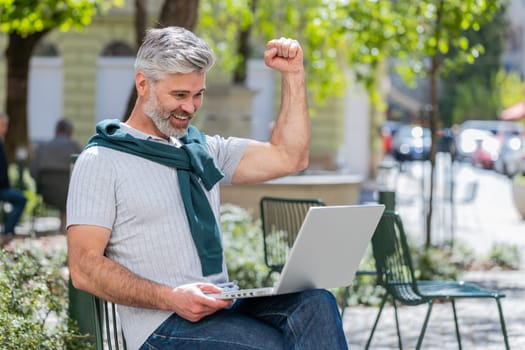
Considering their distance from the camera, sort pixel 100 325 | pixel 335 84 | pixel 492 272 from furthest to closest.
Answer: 1. pixel 335 84
2. pixel 492 272
3. pixel 100 325

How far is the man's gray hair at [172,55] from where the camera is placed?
4176 mm

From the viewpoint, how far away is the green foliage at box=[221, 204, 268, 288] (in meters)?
9.29

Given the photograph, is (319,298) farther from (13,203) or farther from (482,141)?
(482,141)

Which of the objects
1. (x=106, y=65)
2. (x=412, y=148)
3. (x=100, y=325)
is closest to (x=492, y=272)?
(x=100, y=325)

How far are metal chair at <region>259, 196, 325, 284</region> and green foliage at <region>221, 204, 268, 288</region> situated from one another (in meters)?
1.36

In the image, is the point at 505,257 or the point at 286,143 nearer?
the point at 286,143

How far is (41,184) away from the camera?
14148 millimetres

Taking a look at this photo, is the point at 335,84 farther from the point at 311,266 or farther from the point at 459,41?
the point at 311,266

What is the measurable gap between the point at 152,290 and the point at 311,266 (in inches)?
20.1

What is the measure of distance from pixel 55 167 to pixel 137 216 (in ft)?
35.4

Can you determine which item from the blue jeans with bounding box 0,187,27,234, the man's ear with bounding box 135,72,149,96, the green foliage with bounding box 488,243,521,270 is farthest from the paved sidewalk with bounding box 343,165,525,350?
the blue jeans with bounding box 0,187,27,234

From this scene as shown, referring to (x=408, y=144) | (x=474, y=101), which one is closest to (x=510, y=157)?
(x=408, y=144)

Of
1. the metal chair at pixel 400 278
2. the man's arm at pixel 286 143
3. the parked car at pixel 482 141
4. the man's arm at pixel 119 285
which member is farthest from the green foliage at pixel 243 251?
the parked car at pixel 482 141

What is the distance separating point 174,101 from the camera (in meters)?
4.23
